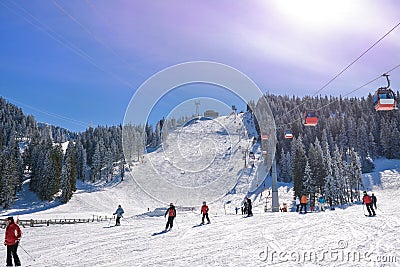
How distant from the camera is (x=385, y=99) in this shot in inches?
490

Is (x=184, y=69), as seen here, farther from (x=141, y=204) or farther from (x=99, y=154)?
(x=99, y=154)

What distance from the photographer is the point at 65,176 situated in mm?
56125

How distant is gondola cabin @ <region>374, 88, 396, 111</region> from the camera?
490 inches

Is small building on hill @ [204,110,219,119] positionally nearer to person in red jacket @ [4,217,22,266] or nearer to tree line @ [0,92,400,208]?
tree line @ [0,92,400,208]

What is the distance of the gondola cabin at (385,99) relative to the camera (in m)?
12.4

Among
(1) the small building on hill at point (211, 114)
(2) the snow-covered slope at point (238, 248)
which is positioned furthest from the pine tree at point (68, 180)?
(1) the small building on hill at point (211, 114)

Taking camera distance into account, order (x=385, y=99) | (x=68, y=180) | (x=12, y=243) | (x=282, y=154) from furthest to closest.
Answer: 1. (x=282, y=154)
2. (x=68, y=180)
3. (x=385, y=99)
4. (x=12, y=243)

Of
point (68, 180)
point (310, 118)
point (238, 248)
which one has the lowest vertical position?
point (238, 248)

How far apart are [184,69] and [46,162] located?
59.5 metres

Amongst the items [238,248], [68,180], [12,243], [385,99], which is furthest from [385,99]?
[68,180]

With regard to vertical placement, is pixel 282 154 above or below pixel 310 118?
above

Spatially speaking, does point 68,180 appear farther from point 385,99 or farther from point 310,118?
point 385,99

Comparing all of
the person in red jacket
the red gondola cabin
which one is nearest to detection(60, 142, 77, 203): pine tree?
the person in red jacket

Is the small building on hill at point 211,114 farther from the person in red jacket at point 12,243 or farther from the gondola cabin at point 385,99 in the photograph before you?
the gondola cabin at point 385,99
